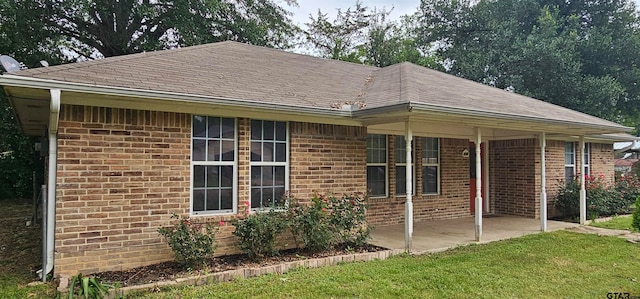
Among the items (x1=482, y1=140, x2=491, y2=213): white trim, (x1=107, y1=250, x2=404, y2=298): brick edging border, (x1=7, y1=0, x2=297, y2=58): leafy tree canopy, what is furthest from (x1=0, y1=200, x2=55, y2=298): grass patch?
(x1=482, y1=140, x2=491, y2=213): white trim

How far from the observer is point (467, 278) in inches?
223

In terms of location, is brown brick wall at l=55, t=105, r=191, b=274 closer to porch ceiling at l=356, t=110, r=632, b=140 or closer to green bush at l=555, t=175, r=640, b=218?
porch ceiling at l=356, t=110, r=632, b=140

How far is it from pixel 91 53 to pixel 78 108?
1559cm

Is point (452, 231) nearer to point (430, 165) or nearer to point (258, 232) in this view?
point (430, 165)

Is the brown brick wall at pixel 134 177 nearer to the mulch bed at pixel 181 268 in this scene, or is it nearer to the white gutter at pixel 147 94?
Answer: the mulch bed at pixel 181 268

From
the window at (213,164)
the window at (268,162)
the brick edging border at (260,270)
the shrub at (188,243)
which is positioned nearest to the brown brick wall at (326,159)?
the window at (268,162)

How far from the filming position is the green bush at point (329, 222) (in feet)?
22.3

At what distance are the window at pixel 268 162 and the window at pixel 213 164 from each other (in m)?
0.40

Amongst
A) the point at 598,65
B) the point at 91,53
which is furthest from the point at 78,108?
the point at 598,65

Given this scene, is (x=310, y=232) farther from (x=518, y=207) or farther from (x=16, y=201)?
(x=16, y=201)

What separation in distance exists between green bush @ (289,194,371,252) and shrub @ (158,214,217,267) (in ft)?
4.87

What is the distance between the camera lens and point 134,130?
232 inches

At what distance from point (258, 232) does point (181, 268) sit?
119cm

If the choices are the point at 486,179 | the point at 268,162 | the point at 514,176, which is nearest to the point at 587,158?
the point at 514,176
